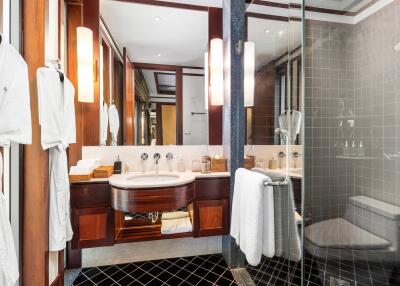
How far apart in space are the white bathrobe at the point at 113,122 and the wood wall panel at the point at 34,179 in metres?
0.78

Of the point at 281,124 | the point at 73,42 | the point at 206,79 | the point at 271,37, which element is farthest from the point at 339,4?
the point at 73,42

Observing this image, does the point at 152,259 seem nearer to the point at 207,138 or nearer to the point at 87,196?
the point at 87,196

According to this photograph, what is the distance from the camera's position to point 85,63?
6.19 feet

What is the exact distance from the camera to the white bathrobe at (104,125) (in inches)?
81.5

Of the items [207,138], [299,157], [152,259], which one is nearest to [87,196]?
[152,259]

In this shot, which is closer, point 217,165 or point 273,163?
point 273,163

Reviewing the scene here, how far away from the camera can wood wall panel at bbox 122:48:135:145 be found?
215cm

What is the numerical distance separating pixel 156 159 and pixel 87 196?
693mm

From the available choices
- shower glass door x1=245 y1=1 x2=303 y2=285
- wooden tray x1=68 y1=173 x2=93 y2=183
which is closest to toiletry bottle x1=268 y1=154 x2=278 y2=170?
shower glass door x1=245 y1=1 x2=303 y2=285

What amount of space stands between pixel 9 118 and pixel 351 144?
2.13 m

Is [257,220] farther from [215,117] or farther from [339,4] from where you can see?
[339,4]

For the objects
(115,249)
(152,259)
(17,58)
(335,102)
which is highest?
(17,58)

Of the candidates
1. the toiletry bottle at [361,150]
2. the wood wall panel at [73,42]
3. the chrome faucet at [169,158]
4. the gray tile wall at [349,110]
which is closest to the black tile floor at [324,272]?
the gray tile wall at [349,110]

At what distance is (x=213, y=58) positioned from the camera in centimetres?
215
